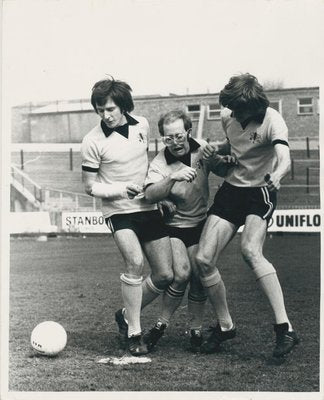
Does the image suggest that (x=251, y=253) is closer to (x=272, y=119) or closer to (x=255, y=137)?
(x=255, y=137)

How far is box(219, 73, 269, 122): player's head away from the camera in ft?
15.1

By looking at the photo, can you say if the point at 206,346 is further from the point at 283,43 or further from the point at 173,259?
the point at 283,43

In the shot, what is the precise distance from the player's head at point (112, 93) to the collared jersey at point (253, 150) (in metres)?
0.82

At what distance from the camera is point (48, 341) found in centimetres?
468

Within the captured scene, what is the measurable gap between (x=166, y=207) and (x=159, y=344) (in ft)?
3.60

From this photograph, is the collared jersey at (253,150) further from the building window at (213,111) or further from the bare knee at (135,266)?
the building window at (213,111)

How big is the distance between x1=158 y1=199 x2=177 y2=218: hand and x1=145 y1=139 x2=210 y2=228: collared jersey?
0.08 metres

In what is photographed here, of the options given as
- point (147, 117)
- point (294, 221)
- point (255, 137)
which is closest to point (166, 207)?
point (255, 137)

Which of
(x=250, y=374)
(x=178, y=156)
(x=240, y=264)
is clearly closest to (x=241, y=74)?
(x=178, y=156)

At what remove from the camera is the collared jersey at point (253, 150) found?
183 inches

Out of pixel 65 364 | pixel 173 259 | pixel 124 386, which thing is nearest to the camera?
pixel 124 386

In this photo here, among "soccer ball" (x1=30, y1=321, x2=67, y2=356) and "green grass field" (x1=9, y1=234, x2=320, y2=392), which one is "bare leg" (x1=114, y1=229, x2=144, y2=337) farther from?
"soccer ball" (x1=30, y1=321, x2=67, y2=356)

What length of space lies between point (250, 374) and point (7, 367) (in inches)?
68.2

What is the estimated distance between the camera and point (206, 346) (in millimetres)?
4691
